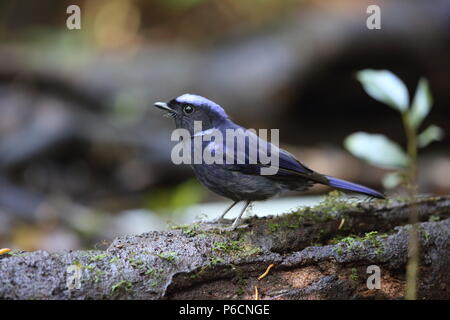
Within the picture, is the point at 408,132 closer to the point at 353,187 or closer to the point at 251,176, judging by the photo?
the point at 353,187

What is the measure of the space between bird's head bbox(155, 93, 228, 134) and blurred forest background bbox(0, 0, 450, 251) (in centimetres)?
280

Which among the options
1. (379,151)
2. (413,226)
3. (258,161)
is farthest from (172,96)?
(413,226)

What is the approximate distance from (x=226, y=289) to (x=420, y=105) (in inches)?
53.6

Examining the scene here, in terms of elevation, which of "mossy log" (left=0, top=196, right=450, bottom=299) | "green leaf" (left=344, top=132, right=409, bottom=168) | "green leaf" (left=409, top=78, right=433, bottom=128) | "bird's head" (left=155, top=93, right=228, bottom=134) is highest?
"bird's head" (left=155, top=93, right=228, bottom=134)

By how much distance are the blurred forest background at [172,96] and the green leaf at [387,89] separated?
4.21 metres

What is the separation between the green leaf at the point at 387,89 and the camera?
9.52 feet

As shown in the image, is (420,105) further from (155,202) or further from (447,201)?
(155,202)

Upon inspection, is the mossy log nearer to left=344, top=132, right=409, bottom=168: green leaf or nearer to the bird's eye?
left=344, top=132, right=409, bottom=168: green leaf

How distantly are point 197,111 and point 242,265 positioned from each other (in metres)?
1.37

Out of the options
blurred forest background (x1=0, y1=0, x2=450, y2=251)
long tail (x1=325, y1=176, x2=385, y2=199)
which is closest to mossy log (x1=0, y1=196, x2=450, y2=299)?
long tail (x1=325, y1=176, x2=385, y2=199)

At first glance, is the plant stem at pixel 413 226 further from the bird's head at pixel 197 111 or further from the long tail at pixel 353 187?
the bird's head at pixel 197 111

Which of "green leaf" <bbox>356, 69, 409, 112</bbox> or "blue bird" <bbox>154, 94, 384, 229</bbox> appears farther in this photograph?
"blue bird" <bbox>154, 94, 384, 229</bbox>

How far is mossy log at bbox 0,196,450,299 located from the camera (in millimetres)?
3010
